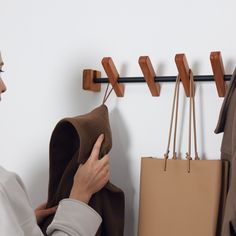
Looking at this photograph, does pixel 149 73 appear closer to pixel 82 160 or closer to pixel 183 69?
pixel 183 69

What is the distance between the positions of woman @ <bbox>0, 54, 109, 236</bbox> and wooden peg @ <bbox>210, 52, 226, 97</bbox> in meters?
0.31

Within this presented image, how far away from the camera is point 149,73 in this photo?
1.03 metres

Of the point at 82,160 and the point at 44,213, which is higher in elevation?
the point at 82,160

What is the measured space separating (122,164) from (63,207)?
0.87 feet

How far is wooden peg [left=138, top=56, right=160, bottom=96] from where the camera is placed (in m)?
1.02

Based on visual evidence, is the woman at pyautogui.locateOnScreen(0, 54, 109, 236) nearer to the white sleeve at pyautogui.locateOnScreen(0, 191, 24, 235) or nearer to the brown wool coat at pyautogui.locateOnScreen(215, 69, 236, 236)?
the white sleeve at pyautogui.locateOnScreen(0, 191, 24, 235)

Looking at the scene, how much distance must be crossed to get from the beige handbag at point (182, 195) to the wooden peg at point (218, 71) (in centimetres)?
6

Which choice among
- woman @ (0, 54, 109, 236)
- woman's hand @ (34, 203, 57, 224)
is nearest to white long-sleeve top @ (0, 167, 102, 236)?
woman @ (0, 54, 109, 236)

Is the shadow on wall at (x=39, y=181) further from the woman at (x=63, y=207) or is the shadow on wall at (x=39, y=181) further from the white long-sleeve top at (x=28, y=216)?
the white long-sleeve top at (x=28, y=216)

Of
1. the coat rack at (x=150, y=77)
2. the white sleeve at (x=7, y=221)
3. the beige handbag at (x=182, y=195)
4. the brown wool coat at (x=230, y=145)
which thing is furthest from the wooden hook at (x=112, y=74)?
the white sleeve at (x=7, y=221)

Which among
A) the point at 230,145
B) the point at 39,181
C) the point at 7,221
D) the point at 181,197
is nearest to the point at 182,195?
the point at 181,197

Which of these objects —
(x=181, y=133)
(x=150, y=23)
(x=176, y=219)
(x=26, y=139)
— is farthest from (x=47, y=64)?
(x=176, y=219)

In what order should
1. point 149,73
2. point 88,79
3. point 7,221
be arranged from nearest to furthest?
point 7,221 < point 149,73 < point 88,79

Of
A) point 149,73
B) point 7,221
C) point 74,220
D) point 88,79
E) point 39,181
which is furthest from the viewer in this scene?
point 39,181
